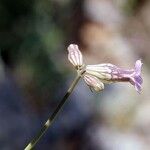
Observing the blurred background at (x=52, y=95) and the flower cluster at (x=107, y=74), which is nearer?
the flower cluster at (x=107, y=74)

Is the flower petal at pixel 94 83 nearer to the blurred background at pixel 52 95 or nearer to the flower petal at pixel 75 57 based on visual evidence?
the flower petal at pixel 75 57

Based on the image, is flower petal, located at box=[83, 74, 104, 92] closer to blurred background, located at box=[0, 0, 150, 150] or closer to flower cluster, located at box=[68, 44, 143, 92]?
flower cluster, located at box=[68, 44, 143, 92]

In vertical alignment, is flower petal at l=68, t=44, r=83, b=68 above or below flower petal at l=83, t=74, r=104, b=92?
above

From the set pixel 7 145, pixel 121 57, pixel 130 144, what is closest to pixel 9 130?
pixel 7 145

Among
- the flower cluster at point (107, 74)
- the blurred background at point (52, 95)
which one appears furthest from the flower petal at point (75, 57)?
the blurred background at point (52, 95)

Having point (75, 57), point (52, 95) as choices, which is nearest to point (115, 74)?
point (75, 57)

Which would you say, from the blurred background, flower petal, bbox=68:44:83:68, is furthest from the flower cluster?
the blurred background

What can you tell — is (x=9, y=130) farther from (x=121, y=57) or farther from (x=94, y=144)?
(x=121, y=57)

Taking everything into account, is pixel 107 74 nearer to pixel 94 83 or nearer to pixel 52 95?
pixel 94 83
